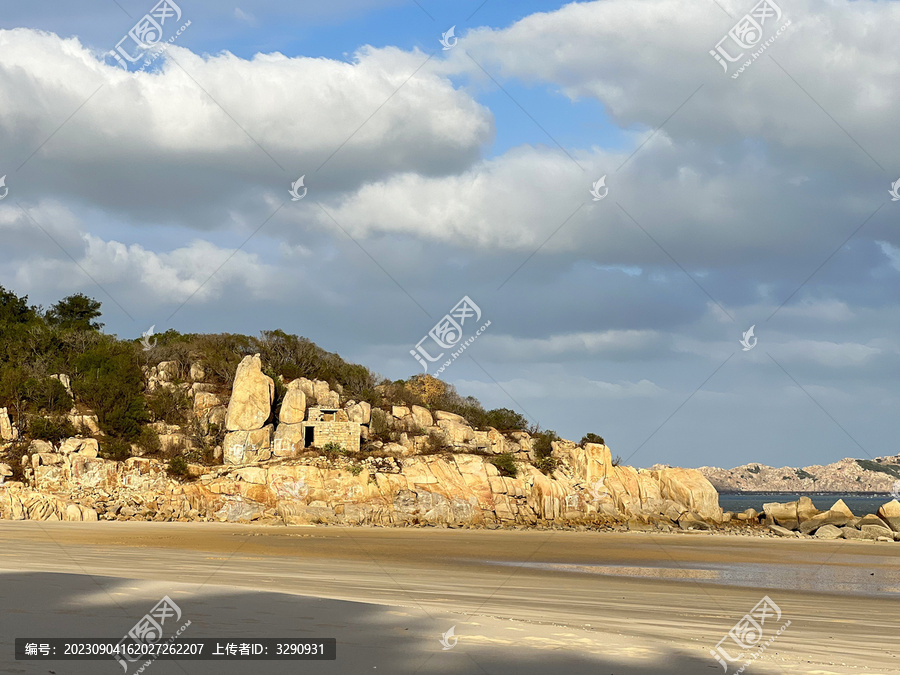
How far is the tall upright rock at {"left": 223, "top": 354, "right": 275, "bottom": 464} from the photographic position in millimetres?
43969

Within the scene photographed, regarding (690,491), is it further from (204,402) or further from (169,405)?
(169,405)

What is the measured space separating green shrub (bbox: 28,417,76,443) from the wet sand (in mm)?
10885

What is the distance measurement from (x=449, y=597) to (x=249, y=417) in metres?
33.4

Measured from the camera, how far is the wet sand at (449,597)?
743 cm

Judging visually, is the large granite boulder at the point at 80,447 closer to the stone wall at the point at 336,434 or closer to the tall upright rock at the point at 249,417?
the tall upright rock at the point at 249,417

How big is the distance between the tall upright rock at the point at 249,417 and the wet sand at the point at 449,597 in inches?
427

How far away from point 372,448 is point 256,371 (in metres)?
8.41

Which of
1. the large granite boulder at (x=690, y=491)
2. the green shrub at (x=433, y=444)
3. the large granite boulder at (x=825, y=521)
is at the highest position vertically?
the green shrub at (x=433, y=444)

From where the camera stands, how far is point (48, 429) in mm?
42438

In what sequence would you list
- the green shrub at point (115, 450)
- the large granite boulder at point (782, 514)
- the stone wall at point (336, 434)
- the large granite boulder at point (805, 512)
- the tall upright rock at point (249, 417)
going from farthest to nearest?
the large granite boulder at point (805, 512)
the large granite boulder at point (782, 514)
the stone wall at point (336, 434)
the tall upright rock at point (249, 417)
the green shrub at point (115, 450)

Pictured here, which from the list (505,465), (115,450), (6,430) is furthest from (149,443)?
(505,465)

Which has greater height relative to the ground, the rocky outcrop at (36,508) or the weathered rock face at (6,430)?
the weathered rock face at (6,430)

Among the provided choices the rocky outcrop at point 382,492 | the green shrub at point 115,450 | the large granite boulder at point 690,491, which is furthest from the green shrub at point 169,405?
the large granite boulder at point 690,491

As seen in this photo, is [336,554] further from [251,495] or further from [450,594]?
[251,495]
